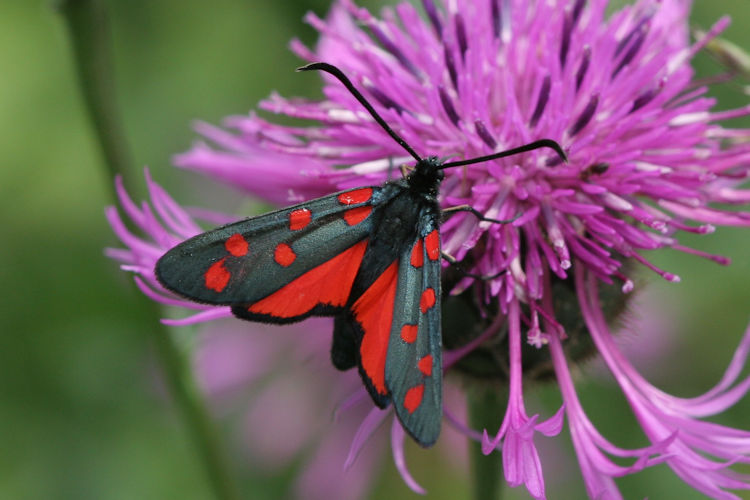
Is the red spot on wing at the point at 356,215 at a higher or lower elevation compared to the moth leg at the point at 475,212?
lower

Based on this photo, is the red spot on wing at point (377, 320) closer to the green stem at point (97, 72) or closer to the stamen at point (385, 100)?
the stamen at point (385, 100)

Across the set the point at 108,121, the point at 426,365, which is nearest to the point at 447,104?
the point at 426,365

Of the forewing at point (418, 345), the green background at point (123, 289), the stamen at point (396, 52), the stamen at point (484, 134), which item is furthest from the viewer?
the green background at point (123, 289)

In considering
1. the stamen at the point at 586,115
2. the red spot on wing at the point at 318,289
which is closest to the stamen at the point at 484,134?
the stamen at the point at 586,115

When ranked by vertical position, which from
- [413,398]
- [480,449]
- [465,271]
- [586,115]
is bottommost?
[480,449]

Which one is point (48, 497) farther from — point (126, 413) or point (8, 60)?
point (8, 60)

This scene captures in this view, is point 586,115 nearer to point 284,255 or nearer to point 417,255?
point 417,255
